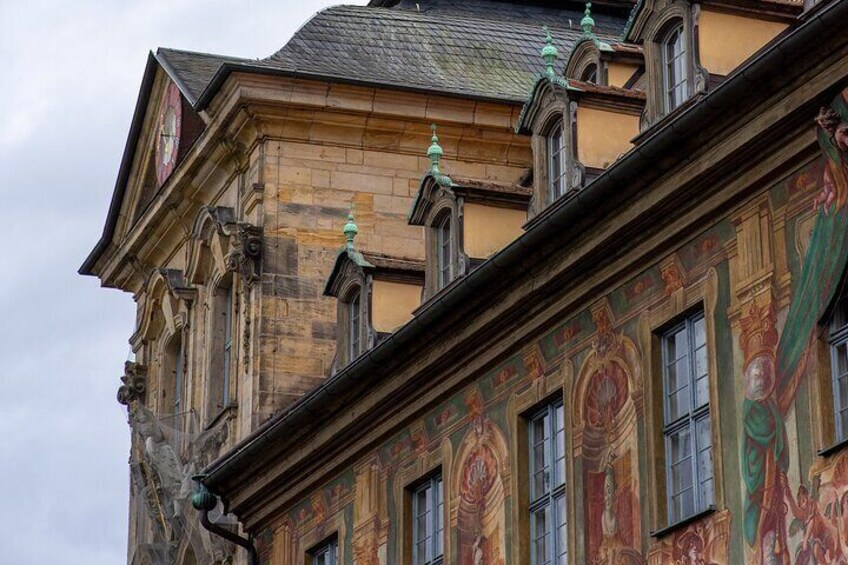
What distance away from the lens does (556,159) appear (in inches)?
1160

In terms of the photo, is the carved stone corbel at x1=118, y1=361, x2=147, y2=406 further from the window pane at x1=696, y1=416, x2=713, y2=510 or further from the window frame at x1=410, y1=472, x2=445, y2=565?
the window pane at x1=696, y1=416, x2=713, y2=510

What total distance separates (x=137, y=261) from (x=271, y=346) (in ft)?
21.2

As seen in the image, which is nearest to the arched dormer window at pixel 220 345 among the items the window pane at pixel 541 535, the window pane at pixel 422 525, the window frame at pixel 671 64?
the window pane at pixel 422 525

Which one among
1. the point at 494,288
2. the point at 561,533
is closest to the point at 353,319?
the point at 494,288

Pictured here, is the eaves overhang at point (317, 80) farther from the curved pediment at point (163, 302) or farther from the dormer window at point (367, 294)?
the curved pediment at point (163, 302)

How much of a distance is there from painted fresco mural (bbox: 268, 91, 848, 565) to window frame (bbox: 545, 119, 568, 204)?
6.62ft

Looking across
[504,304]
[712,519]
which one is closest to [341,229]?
[504,304]

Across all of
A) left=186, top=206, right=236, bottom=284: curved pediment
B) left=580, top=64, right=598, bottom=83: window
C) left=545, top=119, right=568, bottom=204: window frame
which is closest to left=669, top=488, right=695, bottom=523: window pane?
left=545, top=119, right=568, bottom=204: window frame

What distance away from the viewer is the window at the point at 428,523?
29828 mm

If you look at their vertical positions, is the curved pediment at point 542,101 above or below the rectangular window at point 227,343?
below

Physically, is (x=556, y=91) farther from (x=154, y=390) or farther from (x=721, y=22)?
(x=154, y=390)

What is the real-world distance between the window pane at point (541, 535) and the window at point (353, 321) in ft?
22.6

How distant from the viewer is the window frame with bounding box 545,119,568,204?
29031 mm

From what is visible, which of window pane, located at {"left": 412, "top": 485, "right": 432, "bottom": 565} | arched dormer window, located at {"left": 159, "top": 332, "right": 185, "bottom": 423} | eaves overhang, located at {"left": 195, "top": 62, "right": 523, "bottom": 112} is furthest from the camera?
arched dormer window, located at {"left": 159, "top": 332, "right": 185, "bottom": 423}
